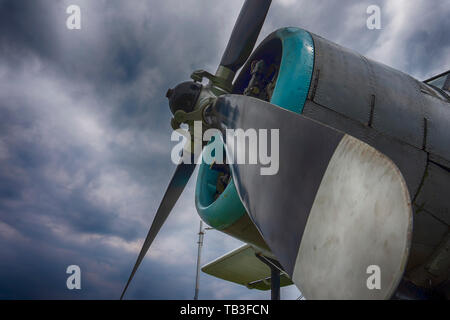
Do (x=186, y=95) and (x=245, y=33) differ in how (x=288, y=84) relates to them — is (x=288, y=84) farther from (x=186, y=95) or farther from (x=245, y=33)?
(x=245, y=33)

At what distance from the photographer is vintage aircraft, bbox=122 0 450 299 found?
1.19 m

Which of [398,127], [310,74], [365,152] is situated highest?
[310,74]

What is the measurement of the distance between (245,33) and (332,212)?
13.3ft

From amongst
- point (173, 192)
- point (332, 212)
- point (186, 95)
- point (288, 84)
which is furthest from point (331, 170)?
point (173, 192)

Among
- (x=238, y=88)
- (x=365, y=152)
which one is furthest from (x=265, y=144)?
(x=238, y=88)

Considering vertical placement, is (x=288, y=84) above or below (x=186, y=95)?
below

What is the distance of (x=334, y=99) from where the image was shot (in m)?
2.71

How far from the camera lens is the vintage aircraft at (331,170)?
1189mm

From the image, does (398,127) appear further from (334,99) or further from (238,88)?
(238,88)

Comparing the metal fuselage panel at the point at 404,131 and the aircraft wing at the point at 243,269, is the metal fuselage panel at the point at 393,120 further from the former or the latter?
the aircraft wing at the point at 243,269

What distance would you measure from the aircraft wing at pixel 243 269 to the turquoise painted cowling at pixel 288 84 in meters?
3.20

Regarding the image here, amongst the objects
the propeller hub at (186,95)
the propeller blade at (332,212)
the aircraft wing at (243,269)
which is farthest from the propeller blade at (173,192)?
the propeller blade at (332,212)

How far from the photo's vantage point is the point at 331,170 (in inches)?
58.1

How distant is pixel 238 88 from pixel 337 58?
2566 mm
